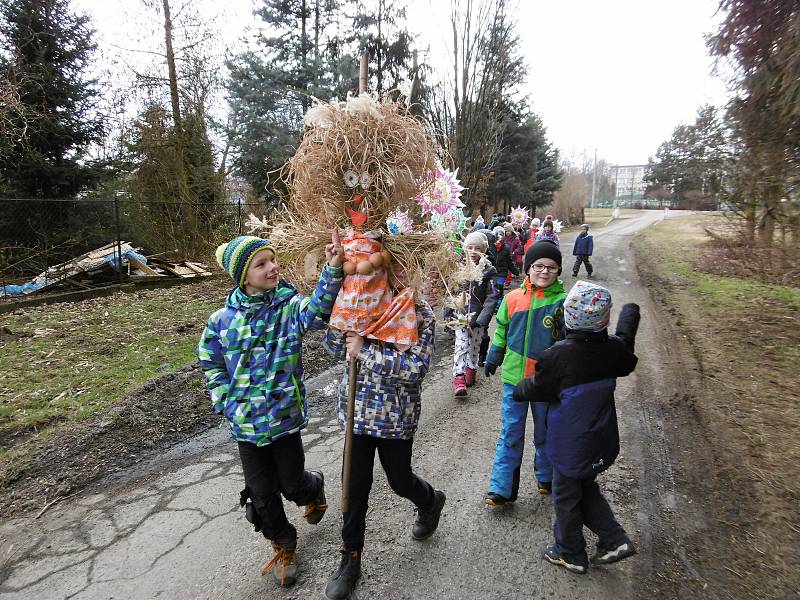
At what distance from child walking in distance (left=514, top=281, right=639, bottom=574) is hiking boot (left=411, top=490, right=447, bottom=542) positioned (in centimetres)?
67

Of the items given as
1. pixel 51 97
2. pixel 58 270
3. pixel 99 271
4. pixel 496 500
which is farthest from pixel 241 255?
pixel 51 97

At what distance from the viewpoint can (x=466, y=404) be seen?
15.9 feet

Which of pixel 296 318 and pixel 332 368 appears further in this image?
pixel 332 368

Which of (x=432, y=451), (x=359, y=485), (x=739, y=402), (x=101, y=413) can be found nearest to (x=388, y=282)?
(x=359, y=485)

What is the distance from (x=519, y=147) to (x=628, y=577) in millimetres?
23236

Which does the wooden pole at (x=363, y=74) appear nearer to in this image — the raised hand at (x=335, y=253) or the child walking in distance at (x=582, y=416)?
the raised hand at (x=335, y=253)

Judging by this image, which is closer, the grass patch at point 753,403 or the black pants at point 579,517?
the black pants at point 579,517

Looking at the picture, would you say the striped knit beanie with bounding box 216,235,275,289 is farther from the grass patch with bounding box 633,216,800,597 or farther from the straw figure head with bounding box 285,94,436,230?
the grass patch with bounding box 633,216,800,597

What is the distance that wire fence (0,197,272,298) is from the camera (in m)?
9.55

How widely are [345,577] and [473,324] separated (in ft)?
11.5

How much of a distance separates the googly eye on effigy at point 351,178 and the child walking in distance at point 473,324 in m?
2.52

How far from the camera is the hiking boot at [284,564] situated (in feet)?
8.12

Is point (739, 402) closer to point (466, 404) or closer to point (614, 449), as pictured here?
point (466, 404)

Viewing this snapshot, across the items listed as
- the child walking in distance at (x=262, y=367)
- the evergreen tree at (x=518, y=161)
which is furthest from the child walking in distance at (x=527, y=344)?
the evergreen tree at (x=518, y=161)
